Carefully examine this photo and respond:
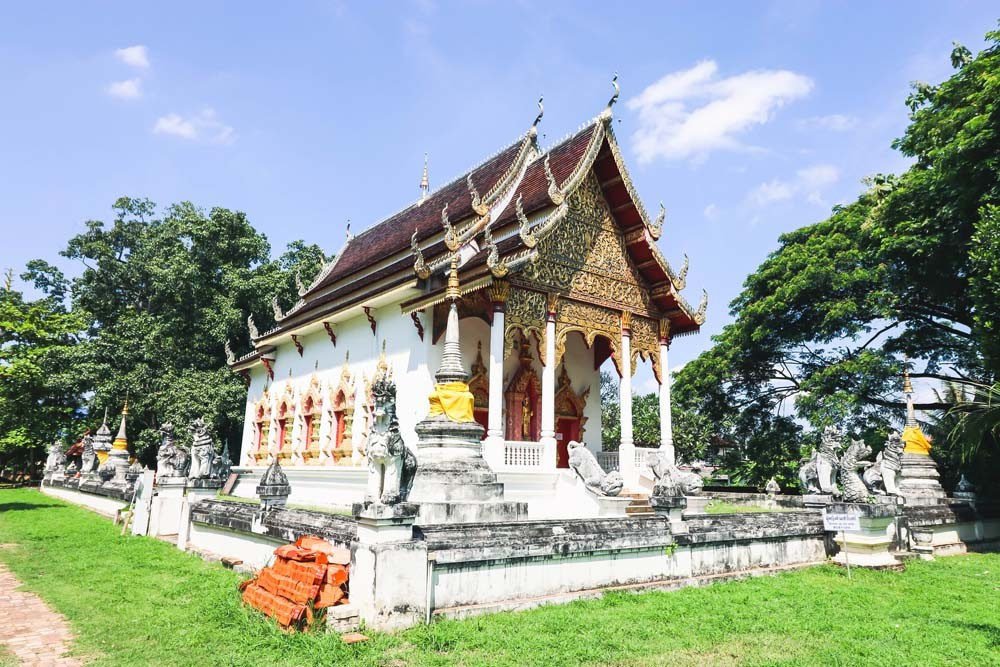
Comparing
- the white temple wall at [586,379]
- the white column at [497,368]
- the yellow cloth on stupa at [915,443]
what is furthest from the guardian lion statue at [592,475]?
the yellow cloth on stupa at [915,443]

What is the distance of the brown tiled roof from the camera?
16203 mm

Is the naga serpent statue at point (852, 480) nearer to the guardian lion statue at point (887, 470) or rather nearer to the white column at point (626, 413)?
the guardian lion statue at point (887, 470)

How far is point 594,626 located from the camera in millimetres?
5527

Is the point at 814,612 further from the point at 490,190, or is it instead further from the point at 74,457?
the point at 74,457

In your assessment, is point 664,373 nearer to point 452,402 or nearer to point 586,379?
point 586,379

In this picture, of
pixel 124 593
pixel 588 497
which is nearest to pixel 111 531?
pixel 124 593

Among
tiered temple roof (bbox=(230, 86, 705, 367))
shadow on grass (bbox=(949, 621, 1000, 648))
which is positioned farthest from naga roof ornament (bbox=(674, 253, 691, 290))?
shadow on grass (bbox=(949, 621, 1000, 648))

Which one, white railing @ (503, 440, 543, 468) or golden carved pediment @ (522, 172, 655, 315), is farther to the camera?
golden carved pediment @ (522, 172, 655, 315)

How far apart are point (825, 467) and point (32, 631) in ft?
32.9

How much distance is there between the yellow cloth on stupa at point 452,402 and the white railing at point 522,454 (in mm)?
2690

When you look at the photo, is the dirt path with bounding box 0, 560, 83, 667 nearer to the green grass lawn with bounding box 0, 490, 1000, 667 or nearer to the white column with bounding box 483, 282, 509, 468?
the green grass lawn with bounding box 0, 490, 1000, 667

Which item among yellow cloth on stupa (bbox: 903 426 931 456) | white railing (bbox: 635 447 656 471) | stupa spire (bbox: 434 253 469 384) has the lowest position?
white railing (bbox: 635 447 656 471)

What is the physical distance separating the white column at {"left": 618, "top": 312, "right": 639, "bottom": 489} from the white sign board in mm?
4423

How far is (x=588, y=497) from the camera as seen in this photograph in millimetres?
11234
